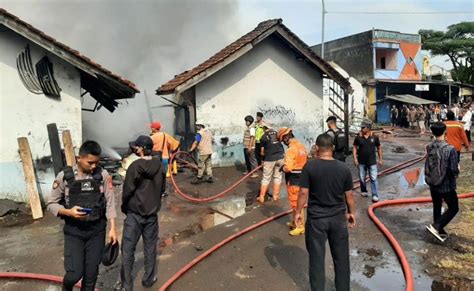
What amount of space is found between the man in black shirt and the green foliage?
39.3 m

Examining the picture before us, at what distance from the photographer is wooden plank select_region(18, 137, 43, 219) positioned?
24.8ft

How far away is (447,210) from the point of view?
5531 millimetres

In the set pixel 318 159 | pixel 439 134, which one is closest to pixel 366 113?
pixel 439 134

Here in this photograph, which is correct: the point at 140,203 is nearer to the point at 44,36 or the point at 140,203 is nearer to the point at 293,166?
the point at 293,166

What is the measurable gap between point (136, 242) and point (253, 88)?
9.06m

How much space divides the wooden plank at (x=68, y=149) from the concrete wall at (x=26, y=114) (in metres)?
0.39

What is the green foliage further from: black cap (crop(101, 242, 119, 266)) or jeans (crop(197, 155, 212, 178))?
black cap (crop(101, 242, 119, 266))

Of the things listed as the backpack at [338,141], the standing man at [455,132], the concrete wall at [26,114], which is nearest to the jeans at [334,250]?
the backpack at [338,141]

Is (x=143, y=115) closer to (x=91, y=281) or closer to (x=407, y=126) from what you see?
(x=91, y=281)

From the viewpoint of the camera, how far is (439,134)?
5578 mm

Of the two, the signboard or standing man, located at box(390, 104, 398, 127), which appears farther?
the signboard

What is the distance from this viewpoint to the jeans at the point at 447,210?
5.43 m

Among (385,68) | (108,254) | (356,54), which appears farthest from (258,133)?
(385,68)

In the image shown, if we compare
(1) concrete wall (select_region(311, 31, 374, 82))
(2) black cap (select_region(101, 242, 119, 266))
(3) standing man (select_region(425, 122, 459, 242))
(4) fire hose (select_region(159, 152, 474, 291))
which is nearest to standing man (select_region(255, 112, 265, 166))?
(4) fire hose (select_region(159, 152, 474, 291))
